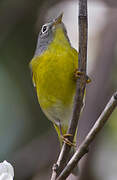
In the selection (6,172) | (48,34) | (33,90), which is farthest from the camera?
(33,90)

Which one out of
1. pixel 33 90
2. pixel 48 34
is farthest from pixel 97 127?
pixel 33 90

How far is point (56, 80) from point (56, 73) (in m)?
0.05

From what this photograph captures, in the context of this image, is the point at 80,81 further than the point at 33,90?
No

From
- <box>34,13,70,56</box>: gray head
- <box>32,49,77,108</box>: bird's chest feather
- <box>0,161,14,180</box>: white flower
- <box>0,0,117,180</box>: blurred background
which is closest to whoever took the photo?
<box>0,161,14,180</box>: white flower

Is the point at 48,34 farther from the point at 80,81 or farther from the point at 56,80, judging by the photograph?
the point at 80,81

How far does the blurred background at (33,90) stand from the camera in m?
4.20

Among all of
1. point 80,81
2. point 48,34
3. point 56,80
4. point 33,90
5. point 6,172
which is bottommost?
point 33,90

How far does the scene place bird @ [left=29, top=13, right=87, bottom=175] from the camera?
294cm

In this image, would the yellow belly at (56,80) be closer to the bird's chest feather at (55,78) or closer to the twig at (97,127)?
the bird's chest feather at (55,78)

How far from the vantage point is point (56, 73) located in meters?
3.01

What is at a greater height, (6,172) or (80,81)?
(80,81)

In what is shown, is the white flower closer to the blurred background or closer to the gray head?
the gray head

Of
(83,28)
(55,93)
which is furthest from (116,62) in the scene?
(83,28)

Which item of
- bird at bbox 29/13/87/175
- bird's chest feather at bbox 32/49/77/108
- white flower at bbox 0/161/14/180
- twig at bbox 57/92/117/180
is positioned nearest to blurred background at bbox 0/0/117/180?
bird at bbox 29/13/87/175
